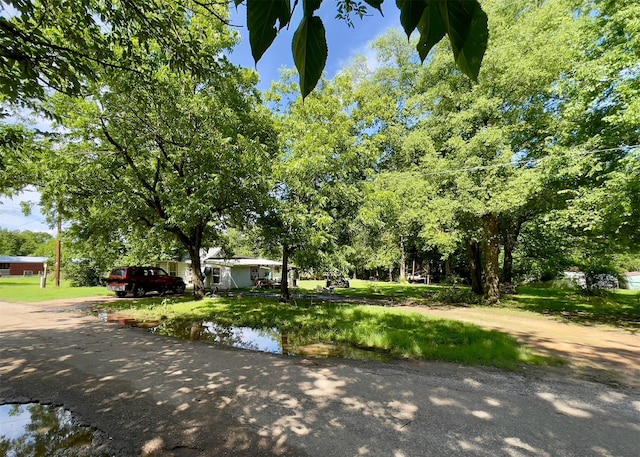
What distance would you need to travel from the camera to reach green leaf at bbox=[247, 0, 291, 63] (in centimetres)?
68

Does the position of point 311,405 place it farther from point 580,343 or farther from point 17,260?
point 17,260

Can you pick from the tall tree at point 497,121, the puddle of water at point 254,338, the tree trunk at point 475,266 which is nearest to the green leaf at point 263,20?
the puddle of water at point 254,338

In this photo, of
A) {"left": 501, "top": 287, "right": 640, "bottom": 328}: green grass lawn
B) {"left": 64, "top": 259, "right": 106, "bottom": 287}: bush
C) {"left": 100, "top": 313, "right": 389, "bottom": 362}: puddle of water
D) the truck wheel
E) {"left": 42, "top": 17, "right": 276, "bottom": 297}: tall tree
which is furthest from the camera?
{"left": 64, "top": 259, "right": 106, "bottom": 287}: bush

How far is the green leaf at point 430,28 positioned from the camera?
722mm

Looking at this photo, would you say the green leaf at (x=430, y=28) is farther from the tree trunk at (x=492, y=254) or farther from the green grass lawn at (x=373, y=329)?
the tree trunk at (x=492, y=254)

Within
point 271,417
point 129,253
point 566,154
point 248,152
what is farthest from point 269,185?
point 129,253

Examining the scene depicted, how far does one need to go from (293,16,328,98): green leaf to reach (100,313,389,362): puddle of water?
23.1 ft

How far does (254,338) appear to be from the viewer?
897 centimetres

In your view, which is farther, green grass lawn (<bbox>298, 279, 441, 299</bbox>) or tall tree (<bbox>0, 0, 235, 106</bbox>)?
green grass lawn (<bbox>298, 279, 441, 299</bbox>)

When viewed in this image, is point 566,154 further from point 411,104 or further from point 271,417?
point 271,417

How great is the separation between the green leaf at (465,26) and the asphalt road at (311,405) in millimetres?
3639

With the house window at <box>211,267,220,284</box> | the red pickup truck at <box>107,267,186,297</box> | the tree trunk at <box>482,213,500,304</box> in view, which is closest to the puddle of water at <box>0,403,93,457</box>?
the red pickup truck at <box>107,267,186,297</box>

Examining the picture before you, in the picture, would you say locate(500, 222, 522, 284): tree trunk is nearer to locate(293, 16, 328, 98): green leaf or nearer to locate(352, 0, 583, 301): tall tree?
locate(352, 0, 583, 301): tall tree

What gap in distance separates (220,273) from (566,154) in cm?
2423
